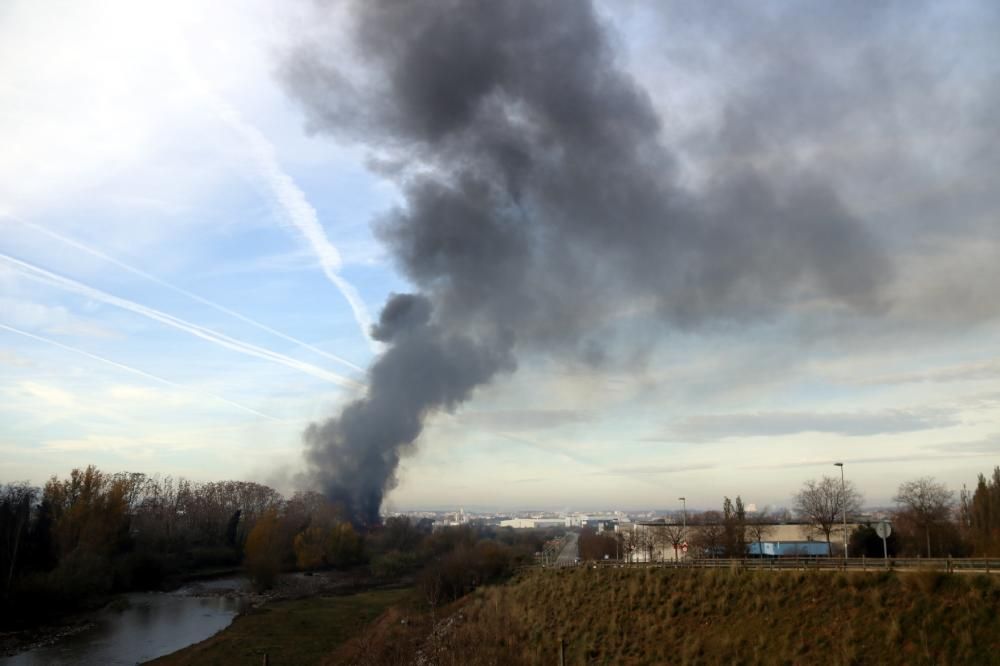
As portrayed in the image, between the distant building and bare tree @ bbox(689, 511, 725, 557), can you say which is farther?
the distant building

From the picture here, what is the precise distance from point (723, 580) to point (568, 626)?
7.82m

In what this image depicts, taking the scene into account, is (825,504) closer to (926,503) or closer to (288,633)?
(926,503)

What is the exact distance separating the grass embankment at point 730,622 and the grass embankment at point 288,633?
19.9 ft

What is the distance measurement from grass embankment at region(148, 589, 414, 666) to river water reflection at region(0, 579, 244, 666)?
8.90 feet

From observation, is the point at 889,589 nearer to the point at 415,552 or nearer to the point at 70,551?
the point at 70,551

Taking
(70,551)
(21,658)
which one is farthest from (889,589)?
(70,551)

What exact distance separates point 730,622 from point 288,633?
35.1 meters

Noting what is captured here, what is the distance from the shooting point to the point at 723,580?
29812 mm

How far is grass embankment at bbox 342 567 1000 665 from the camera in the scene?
20391 millimetres

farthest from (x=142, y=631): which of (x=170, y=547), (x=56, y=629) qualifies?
(x=170, y=547)

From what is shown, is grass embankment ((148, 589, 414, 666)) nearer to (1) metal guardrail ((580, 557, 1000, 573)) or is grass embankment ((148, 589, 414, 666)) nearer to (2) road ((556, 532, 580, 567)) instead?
(2) road ((556, 532, 580, 567))

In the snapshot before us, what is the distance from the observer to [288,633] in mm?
48969

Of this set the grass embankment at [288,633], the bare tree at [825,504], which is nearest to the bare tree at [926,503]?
the bare tree at [825,504]

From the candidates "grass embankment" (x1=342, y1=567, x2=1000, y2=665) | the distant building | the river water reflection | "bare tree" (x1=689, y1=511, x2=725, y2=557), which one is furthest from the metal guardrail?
the river water reflection
